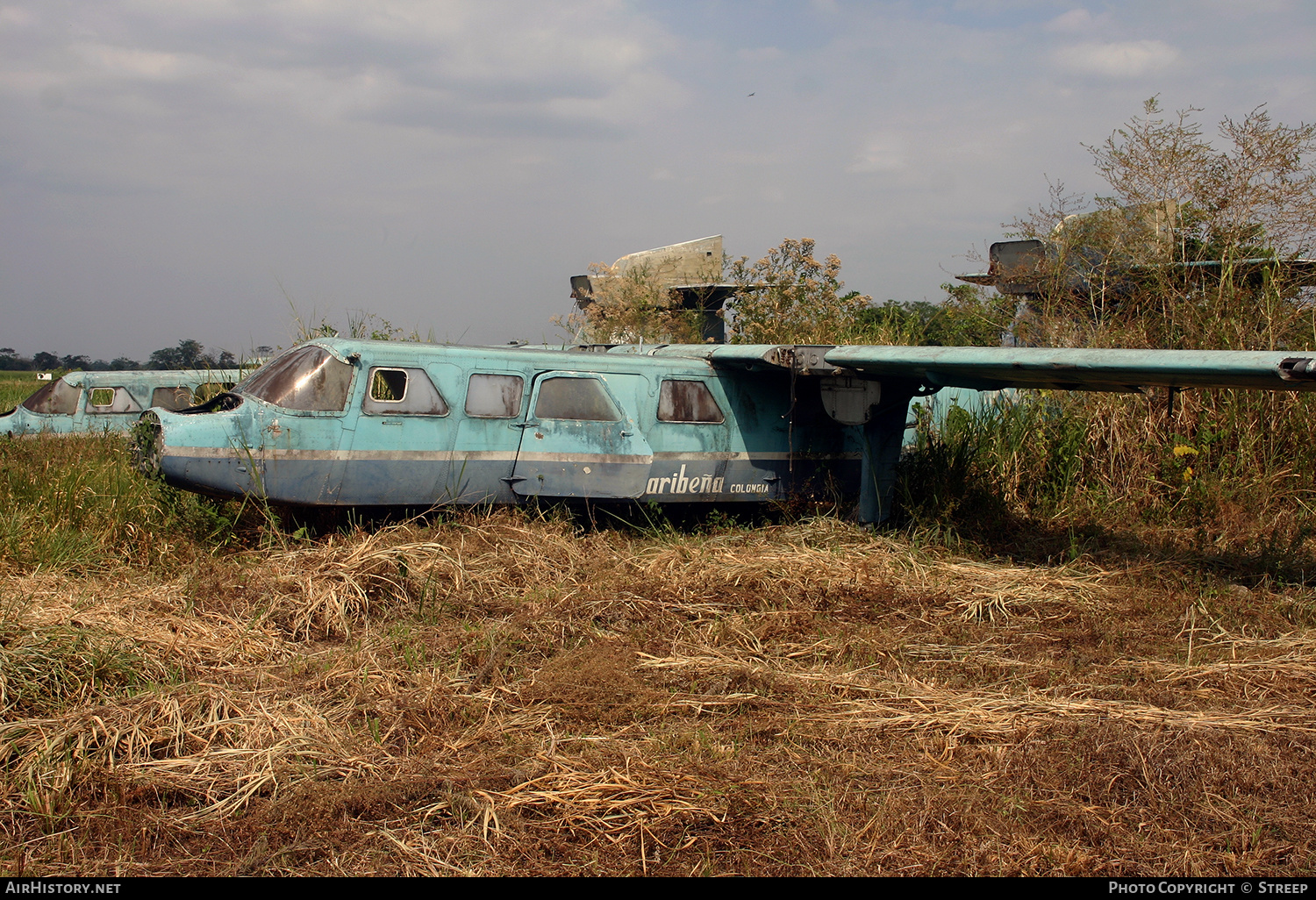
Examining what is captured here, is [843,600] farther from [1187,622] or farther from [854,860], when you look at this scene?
[854,860]

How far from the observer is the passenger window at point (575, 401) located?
848 cm

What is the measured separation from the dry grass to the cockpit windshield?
3.87ft

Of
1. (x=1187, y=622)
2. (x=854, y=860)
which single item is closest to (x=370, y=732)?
(x=854, y=860)

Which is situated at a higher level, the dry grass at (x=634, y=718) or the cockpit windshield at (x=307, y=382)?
the cockpit windshield at (x=307, y=382)

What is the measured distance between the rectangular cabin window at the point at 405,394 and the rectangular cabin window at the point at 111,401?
10.4 meters

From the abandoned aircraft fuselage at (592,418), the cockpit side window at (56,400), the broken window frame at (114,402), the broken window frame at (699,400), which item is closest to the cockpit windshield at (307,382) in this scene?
the abandoned aircraft fuselage at (592,418)

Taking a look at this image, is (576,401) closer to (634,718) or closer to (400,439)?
(400,439)

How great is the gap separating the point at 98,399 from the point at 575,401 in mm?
11808

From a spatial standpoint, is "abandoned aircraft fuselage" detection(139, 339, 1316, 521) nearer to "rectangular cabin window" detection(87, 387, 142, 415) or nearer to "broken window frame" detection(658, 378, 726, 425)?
"broken window frame" detection(658, 378, 726, 425)

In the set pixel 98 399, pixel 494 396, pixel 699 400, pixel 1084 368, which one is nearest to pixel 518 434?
pixel 494 396

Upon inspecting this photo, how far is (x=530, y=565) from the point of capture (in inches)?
295

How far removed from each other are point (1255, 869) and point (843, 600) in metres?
3.76

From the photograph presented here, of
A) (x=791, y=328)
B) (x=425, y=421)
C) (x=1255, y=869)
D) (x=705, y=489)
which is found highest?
(x=791, y=328)

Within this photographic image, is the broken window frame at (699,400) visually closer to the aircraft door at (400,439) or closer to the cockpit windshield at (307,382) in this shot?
the aircraft door at (400,439)
